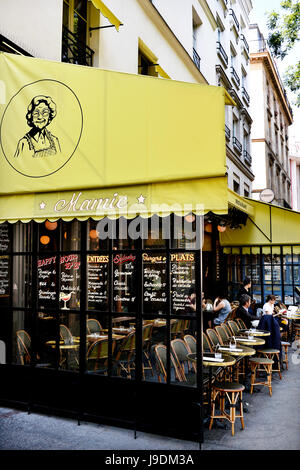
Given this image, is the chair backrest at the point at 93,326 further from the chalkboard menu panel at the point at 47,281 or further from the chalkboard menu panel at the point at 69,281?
the chalkboard menu panel at the point at 47,281

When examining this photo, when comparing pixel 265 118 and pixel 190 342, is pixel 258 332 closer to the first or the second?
pixel 190 342

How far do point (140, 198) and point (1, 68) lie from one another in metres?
2.99

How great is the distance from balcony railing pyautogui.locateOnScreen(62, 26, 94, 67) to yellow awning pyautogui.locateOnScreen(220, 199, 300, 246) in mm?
6366

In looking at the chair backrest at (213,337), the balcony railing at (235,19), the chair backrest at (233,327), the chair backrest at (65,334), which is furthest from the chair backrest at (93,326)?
the balcony railing at (235,19)

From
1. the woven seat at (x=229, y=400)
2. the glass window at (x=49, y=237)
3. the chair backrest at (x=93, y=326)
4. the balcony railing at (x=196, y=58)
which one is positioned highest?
the balcony railing at (x=196, y=58)

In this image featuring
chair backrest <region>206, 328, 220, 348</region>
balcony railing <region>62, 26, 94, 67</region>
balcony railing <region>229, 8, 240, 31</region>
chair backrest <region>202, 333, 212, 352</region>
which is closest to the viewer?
chair backrest <region>202, 333, 212, 352</region>

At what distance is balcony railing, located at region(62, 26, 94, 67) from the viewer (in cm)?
785

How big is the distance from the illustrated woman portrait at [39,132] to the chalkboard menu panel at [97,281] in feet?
5.25

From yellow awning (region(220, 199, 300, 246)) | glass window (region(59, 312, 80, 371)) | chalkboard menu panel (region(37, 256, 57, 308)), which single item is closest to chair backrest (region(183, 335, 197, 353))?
glass window (region(59, 312, 80, 371))

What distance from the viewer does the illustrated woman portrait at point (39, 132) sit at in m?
5.53

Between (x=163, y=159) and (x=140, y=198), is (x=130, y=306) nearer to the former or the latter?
(x=140, y=198)

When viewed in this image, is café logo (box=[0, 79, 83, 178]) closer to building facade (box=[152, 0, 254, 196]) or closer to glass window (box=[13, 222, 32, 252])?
glass window (box=[13, 222, 32, 252])
